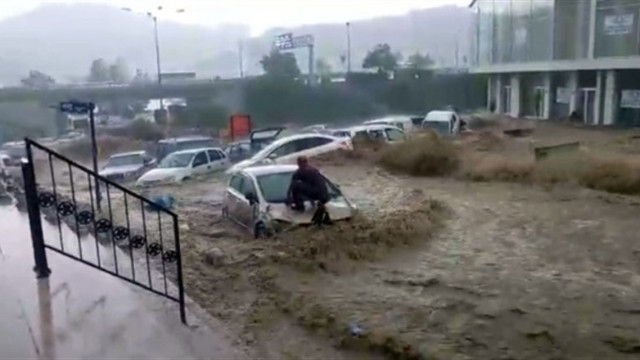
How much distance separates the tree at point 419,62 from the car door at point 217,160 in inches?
1452

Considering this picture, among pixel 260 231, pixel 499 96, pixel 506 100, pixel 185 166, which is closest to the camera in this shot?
pixel 260 231

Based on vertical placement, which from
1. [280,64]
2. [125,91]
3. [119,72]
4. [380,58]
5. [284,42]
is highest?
[284,42]

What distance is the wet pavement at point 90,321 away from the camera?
5.08 m

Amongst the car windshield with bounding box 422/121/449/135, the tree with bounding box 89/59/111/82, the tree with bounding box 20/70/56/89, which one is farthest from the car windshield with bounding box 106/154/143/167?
the tree with bounding box 89/59/111/82

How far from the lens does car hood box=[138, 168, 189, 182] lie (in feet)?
63.1

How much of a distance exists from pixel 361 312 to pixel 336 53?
70463mm

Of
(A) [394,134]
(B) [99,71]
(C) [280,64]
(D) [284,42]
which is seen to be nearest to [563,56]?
(A) [394,134]

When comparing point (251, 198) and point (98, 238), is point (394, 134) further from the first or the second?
point (98, 238)

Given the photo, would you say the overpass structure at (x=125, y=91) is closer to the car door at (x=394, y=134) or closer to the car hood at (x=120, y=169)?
the car hood at (x=120, y=169)

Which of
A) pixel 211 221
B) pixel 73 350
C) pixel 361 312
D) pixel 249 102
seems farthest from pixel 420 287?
pixel 249 102

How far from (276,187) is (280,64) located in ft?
153

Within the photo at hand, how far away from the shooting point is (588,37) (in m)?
34.1

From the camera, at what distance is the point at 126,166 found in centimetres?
2219

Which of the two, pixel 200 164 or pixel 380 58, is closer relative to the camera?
pixel 200 164
